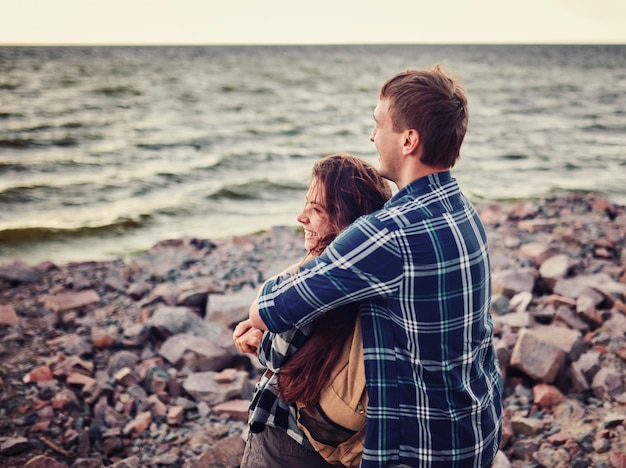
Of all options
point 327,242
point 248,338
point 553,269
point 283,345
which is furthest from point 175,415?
point 553,269

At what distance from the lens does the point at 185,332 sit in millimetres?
5277

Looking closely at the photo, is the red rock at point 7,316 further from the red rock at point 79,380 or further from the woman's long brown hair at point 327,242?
the woman's long brown hair at point 327,242

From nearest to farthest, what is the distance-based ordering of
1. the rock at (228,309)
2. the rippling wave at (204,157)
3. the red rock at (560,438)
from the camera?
the red rock at (560,438) → the rock at (228,309) → the rippling wave at (204,157)

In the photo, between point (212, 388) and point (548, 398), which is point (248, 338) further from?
point (548, 398)

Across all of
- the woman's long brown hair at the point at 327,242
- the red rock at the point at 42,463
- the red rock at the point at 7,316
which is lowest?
the red rock at the point at 7,316

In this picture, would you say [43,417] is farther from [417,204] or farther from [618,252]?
[618,252]

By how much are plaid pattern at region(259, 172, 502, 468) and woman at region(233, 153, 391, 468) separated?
138mm

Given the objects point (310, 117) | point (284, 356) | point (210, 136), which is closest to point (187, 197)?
point (210, 136)

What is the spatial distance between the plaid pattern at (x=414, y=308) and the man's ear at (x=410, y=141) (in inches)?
4.2

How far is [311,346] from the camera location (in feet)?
6.08

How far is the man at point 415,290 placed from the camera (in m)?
1.67

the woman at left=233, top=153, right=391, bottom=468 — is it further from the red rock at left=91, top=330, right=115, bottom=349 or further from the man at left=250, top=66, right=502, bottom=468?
the red rock at left=91, top=330, right=115, bottom=349

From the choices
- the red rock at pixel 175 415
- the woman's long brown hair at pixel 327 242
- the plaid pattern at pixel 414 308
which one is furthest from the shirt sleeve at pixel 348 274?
the red rock at pixel 175 415

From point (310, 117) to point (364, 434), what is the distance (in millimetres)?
23888
